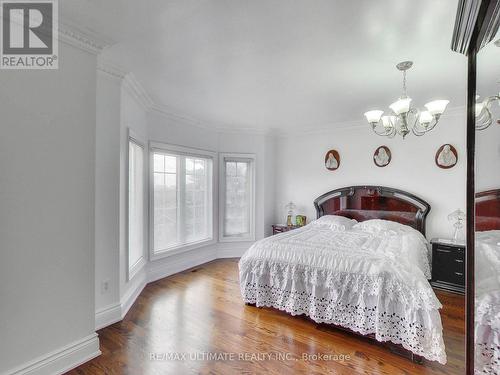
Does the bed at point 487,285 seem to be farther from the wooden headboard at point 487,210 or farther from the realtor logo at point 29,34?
the realtor logo at point 29,34

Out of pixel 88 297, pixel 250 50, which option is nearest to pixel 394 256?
pixel 250 50

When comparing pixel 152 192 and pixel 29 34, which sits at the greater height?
pixel 29 34

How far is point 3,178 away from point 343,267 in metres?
2.68

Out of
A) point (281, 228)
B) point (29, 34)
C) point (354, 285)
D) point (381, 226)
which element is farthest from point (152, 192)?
point (381, 226)

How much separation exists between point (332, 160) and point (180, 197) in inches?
111

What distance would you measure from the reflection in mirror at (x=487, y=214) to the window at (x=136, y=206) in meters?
3.05

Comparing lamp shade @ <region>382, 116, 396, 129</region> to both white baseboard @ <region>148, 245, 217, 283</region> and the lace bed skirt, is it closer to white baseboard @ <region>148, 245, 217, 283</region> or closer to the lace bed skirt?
the lace bed skirt

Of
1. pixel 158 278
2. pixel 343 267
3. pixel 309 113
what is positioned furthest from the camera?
pixel 309 113

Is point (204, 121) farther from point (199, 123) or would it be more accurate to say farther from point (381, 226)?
point (381, 226)

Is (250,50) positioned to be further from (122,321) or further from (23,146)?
(122,321)

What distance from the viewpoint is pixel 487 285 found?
1.05 metres

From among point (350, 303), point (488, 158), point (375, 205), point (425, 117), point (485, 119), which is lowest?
point (350, 303)

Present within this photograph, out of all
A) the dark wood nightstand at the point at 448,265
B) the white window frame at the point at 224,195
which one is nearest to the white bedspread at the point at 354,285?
the dark wood nightstand at the point at 448,265

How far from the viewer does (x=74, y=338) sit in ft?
6.06
